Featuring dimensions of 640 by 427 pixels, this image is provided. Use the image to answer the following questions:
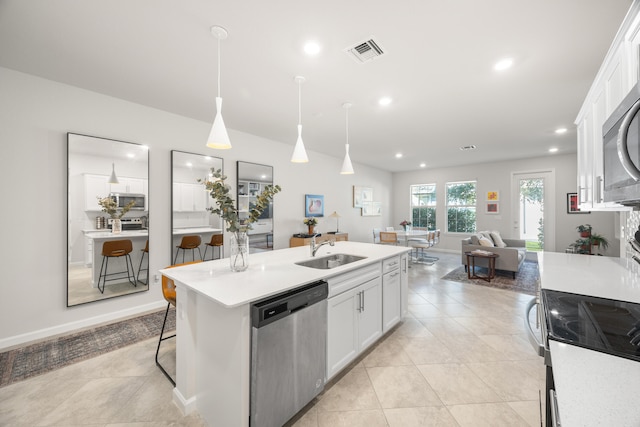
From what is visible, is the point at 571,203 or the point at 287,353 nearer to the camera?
the point at 287,353

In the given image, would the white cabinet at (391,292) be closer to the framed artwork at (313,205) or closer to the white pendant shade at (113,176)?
the framed artwork at (313,205)

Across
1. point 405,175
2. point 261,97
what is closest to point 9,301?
point 261,97

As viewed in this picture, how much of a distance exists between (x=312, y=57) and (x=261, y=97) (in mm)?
1009

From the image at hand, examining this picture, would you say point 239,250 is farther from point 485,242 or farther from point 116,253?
point 485,242

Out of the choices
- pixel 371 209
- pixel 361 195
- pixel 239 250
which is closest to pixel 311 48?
pixel 239 250

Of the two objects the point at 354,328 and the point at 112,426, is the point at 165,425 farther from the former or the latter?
the point at 354,328

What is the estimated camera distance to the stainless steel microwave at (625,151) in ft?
2.65

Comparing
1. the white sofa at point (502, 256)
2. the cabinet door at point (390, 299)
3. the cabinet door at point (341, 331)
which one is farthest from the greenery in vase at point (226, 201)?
the white sofa at point (502, 256)

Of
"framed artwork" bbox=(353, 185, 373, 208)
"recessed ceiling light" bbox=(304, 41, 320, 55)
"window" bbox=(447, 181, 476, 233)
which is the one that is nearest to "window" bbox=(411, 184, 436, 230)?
"window" bbox=(447, 181, 476, 233)

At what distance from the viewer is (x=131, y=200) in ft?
10.3

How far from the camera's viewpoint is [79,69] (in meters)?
2.46

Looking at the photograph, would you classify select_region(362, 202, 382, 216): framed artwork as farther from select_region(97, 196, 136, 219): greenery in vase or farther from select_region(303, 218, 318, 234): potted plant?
select_region(97, 196, 136, 219): greenery in vase

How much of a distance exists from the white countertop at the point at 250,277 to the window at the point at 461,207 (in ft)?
20.7

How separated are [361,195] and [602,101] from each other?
5.69 m
